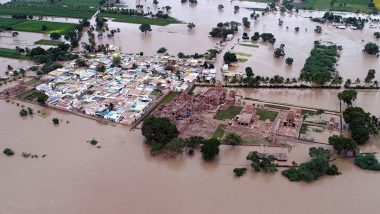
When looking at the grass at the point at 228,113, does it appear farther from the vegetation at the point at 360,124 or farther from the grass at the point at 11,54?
the grass at the point at 11,54

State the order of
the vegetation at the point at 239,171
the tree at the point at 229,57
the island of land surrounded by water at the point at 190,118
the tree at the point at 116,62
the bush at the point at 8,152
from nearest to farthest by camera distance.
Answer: the island of land surrounded by water at the point at 190,118 < the vegetation at the point at 239,171 < the bush at the point at 8,152 < the tree at the point at 116,62 < the tree at the point at 229,57

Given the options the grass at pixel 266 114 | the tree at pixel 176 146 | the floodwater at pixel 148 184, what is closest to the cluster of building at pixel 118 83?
the floodwater at pixel 148 184

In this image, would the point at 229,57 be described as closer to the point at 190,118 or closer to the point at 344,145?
the point at 190,118

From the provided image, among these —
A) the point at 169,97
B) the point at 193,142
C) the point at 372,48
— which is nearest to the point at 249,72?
the point at 169,97

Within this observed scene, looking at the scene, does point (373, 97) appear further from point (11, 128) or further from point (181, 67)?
point (11, 128)

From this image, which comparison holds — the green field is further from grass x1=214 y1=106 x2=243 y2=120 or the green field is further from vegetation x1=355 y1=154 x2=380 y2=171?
vegetation x1=355 y1=154 x2=380 y2=171
